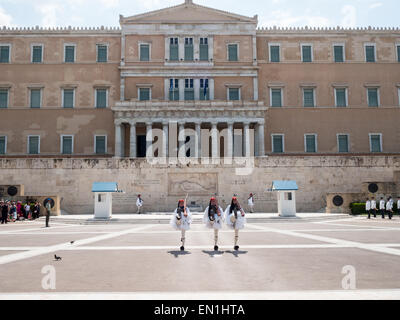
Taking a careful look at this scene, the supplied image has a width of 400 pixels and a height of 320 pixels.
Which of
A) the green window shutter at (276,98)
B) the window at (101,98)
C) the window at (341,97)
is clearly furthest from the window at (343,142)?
the window at (101,98)

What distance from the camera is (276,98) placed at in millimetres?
39875

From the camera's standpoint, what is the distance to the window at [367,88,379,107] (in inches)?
1581

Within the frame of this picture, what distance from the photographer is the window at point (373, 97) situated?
40.2m

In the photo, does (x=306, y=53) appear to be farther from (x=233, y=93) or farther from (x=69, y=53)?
(x=69, y=53)

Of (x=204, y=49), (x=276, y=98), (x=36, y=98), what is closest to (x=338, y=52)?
(x=276, y=98)

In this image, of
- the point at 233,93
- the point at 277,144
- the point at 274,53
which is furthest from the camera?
the point at 274,53

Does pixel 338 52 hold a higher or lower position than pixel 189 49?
lower

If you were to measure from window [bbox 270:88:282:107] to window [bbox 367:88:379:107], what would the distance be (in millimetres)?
10152

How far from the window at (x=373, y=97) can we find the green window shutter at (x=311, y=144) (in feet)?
25.4

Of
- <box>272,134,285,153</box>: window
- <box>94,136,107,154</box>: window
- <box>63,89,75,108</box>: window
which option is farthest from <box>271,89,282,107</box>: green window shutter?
<box>63,89,75,108</box>: window

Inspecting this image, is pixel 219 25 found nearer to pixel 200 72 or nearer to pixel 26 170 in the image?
pixel 200 72

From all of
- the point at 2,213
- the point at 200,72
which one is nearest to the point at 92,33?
the point at 200,72

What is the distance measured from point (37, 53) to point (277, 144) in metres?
28.9

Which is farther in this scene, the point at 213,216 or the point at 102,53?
the point at 102,53
